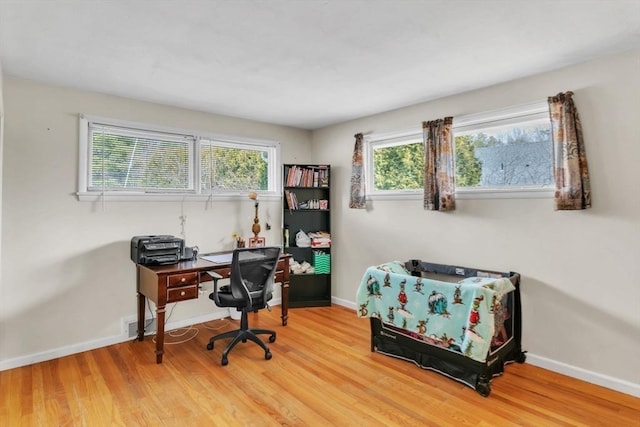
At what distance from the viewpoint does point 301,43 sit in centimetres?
220

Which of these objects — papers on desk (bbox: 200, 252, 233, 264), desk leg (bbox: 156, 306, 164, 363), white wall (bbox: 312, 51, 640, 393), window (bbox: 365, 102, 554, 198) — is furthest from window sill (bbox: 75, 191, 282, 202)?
white wall (bbox: 312, 51, 640, 393)

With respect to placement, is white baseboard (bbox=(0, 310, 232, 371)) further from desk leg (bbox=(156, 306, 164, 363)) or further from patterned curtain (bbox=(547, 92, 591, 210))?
patterned curtain (bbox=(547, 92, 591, 210))

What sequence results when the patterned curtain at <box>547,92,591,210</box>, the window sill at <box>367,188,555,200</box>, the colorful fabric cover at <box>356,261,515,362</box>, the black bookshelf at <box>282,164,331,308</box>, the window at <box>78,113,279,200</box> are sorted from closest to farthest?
the colorful fabric cover at <box>356,261,515,362</box>
the patterned curtain at <box>547,92,591,210</box>
the window sill at <box>367,188,555,200</box>
the window at <box>78,113,279,200</box>
the black bookshelf at <box>282,164,331,308</box>

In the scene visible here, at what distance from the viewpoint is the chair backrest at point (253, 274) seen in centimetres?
288

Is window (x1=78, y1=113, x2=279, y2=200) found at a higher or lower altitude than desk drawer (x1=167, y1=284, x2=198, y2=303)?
higher

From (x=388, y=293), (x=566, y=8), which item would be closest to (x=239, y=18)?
(x=566, y=8)

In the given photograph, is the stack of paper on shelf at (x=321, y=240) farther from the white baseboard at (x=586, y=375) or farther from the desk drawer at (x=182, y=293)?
the white baseboard at (x=586, y=375)

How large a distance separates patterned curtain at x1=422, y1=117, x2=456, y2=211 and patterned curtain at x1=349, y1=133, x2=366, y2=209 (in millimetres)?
870

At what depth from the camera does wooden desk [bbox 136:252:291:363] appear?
280 centimetres

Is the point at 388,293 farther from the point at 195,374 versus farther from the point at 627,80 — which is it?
the point at 627,80

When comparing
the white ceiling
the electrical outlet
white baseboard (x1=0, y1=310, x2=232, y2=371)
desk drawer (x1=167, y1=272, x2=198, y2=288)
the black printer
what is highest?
the white ceiling

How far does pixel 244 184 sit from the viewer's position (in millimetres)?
4191

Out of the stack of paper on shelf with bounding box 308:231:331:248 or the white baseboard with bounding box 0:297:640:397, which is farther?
the stack of paper on shelf with bounding box 308:231:331:248

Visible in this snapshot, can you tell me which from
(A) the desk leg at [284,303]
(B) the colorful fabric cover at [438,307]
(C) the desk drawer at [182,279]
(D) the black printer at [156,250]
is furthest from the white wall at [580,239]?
(D) the black printer at [156,250]
